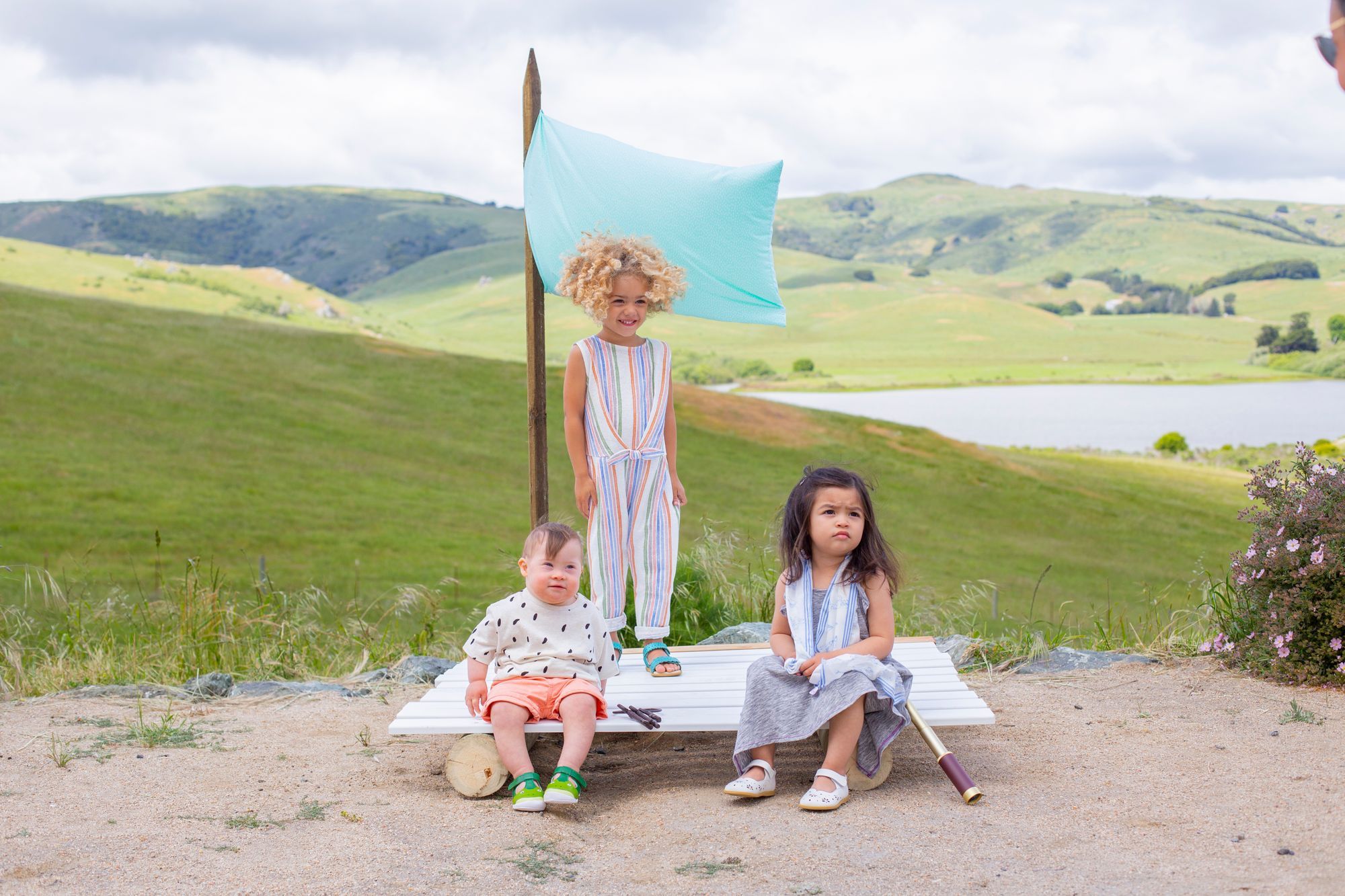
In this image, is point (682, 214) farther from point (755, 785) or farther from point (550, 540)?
point (755, 785)

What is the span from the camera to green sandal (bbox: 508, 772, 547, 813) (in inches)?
129

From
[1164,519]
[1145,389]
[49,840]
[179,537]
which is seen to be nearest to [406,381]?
[179,537]

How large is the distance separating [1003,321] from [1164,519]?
103 m

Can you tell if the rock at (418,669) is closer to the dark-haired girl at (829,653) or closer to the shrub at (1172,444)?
the dark-haired girl at (829,653)

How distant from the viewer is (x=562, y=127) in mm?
4980

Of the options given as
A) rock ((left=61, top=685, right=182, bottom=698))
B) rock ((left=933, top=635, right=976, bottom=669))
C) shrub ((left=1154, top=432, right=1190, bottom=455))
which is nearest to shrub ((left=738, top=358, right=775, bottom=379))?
shrub ((left=1154, top=432, right=1190, bottom=455))

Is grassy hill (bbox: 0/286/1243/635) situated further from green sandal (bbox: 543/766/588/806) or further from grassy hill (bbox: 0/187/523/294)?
grassy hill (bbox: 0/187/523/294)

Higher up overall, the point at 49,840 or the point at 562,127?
the point at 562,127

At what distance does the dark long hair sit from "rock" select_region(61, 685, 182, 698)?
3.09 m

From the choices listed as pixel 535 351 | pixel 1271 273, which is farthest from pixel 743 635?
pixel 1271 273

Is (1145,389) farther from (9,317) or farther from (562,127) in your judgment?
(562,127)

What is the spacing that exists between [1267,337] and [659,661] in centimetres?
8135

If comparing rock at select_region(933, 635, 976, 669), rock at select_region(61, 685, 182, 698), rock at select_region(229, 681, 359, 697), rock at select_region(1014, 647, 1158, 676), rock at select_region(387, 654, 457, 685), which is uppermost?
rock at select_region(1014, 647, 1158, 676)

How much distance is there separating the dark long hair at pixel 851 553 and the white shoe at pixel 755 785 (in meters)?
0.61
